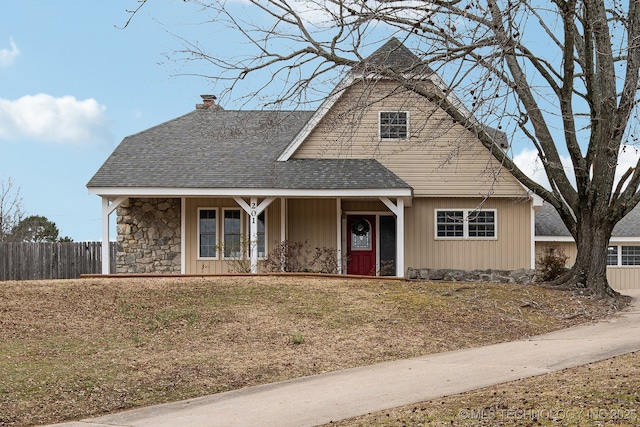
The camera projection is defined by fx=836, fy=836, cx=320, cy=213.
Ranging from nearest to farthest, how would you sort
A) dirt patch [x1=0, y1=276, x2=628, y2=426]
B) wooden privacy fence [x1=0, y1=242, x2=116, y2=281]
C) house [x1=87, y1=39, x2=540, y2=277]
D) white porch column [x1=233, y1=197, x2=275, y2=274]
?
1. dirt patch [x1=0, y1=276, x2=628, y2=426]
2. white porch column [x1=233, y1=197, x2=275, y2=274]
3. house [x1=87, y1=39, x2=540, y2=277]
4. wooden privacy fence [x1=0, y1=242, x2=116, y2=281]

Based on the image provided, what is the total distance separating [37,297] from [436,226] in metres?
12.5

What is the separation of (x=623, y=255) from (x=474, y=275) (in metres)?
11.7

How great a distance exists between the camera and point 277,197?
24.2m

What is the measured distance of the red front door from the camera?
85.4 ft

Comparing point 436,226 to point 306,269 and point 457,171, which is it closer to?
point 457,171

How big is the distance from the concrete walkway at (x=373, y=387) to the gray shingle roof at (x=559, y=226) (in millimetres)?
16586

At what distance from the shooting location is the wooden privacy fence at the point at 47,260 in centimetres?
2838

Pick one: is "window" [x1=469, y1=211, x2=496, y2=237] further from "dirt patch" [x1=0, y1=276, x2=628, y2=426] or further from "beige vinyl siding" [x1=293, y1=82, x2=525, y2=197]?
"dirt patch" [x1=0, y1=276, x2=628, y2=426]

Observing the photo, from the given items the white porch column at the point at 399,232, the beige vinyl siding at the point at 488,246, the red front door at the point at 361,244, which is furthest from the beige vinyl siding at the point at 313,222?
the beige vinyl siding at the point at 488,246

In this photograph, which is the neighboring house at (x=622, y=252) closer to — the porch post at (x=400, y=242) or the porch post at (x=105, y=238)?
the porch post at (x=400, y=242)

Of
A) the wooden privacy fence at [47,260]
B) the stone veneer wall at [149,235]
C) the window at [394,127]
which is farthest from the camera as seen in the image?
the wooden privacy fence at [47,260]

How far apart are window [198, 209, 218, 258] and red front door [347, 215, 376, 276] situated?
416cm

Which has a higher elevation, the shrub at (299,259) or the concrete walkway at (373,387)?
the shrub at (299,259)

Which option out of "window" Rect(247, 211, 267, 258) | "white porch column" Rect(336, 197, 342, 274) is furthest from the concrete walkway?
"window" Rect(247, 211, 267, 258)
